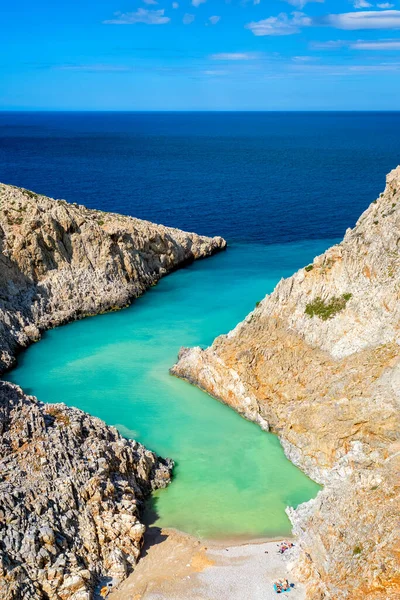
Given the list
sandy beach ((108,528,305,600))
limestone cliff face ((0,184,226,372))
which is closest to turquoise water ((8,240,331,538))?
sandy beach ((108,528,305,600))

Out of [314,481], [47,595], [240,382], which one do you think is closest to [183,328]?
[240,382]

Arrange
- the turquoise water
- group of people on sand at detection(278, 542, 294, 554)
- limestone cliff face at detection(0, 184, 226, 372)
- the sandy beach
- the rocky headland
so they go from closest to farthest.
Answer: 1. the rocky headland
2. the sandy beach
3. group of people on sand at detection(278, 542, 294, 554)
4. the turquoise water
5. limestone cliff face at detection(0, 184, 226, 372)

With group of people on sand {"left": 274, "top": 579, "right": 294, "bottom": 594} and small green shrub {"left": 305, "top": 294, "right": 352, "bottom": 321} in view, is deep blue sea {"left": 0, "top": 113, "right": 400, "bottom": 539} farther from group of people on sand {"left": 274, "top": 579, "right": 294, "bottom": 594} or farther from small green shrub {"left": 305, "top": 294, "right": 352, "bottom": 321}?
small green shrub {"left": 305, "top": 294, "right": 352, "bottom": 321}

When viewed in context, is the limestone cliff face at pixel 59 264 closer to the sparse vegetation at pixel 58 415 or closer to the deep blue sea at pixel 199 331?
the deep blue sea at pixel 199 331

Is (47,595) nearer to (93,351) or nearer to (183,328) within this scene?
(93,351)

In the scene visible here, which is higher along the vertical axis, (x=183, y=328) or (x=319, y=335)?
(x=319, y=335)

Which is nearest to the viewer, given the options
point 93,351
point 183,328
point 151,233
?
point 93,351
